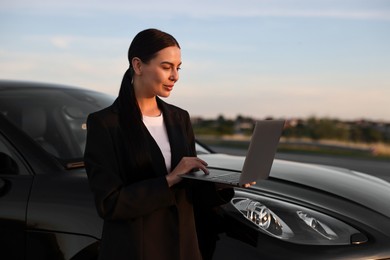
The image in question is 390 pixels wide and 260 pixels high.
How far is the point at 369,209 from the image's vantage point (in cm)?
286

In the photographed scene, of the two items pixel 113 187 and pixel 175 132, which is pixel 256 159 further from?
pixel 113 187

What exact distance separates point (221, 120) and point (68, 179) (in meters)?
25.8

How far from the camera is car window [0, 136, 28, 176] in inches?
114

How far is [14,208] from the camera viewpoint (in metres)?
2.74

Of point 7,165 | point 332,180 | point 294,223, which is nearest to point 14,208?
point 7,165

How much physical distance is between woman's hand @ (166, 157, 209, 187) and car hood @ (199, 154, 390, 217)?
1311mm

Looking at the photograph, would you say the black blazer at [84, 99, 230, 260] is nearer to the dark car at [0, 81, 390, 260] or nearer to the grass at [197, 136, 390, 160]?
the dark car at [0, 81, 390, 260]

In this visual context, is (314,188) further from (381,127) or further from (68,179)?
(381,127)

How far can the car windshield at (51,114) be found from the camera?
337 cm

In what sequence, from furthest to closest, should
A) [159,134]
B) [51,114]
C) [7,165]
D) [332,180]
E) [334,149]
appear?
[334,149]
[51,114]
[332,180]
[7,165]
[159,134]

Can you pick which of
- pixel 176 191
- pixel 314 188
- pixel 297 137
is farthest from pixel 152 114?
pixel 297 137

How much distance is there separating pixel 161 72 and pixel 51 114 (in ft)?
5.98

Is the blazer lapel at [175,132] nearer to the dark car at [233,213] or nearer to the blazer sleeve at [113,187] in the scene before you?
the blazer sleeve at [113,187]

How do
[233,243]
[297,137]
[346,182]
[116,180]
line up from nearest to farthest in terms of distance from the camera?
[116,180]
[233,243]
[346,182]
[297,137]
